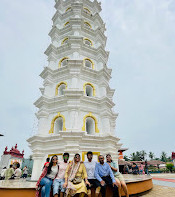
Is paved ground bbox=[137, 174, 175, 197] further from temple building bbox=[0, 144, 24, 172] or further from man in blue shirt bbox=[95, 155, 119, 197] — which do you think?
temple building bbox=[0, 144, 24, 172]

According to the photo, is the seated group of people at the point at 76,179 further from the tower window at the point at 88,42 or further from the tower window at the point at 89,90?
the tower window at the point at 88,42

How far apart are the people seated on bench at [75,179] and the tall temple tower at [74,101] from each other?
442cm

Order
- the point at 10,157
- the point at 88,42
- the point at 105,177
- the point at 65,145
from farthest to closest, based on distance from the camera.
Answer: the point at 10,157, the point at 88,42, the point at 65,145, the point at 105,177

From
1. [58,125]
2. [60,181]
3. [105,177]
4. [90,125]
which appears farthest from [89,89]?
[60,181]

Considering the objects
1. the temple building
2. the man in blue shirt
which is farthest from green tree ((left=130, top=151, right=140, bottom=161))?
the man in blue shirt

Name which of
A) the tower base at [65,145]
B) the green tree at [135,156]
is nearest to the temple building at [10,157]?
the tower base at [65,145]

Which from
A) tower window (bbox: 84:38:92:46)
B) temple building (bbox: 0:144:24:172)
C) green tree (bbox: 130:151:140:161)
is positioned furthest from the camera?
green tree (bbox: 130:151:140:161)

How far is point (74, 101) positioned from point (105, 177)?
6.89 metres

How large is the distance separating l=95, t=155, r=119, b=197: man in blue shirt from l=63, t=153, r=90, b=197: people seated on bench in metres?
0.49

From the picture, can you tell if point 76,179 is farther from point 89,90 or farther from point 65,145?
point 89,90

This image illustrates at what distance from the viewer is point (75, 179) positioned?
15.9 feet

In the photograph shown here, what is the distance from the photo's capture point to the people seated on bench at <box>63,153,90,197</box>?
450cm

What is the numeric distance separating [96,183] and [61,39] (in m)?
15.8

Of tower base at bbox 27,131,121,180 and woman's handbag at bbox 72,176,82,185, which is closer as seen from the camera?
woman's handbag at bbox 72,176,82,185
